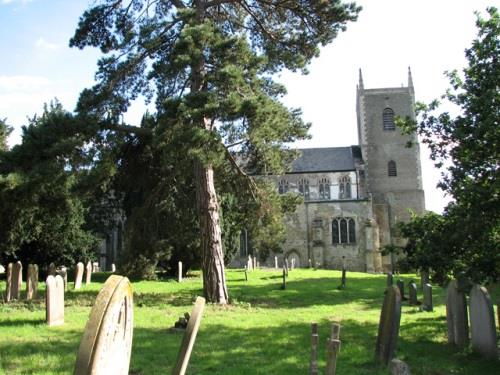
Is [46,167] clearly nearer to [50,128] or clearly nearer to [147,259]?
[50,128]

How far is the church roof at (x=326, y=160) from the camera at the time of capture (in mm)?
48375

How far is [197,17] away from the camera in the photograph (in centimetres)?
1466

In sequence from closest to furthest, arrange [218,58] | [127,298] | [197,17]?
[127,298]
[218,58]
[197,17]

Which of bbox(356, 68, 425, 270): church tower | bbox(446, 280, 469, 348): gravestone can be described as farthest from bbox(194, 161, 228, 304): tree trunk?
bbox(356, 68, 425, 270): church tower

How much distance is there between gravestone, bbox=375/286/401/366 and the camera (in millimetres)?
7105

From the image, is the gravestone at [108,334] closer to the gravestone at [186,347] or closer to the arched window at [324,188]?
the gravestone at [186,347]

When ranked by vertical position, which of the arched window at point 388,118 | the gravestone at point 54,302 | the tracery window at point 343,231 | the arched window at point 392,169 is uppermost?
the arched window at point 388,118

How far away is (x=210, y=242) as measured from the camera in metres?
14.2

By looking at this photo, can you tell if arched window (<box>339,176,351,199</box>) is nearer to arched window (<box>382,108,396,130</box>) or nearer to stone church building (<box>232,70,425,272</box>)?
stone church building (<box>232,70,425,272</box>)

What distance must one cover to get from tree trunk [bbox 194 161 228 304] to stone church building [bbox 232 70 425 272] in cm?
3010

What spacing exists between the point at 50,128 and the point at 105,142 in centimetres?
152

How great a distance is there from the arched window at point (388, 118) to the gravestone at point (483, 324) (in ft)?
142

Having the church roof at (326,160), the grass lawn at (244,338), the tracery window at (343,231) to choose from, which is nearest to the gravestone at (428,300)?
the grass lawn at (244,338)

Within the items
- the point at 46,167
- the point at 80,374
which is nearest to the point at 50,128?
the point at 46,167
